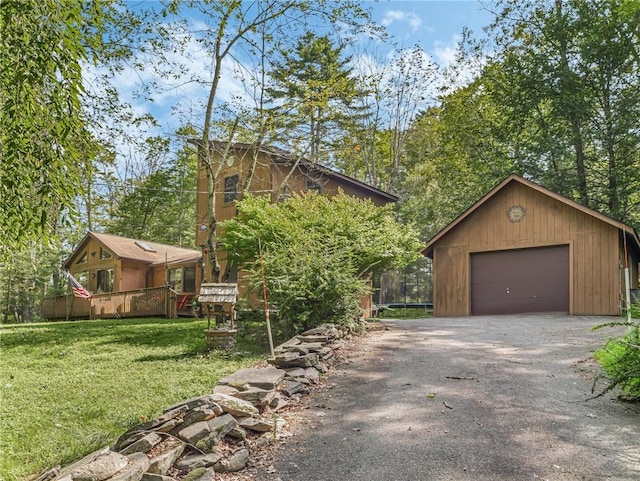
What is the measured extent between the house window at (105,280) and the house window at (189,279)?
14.6ft

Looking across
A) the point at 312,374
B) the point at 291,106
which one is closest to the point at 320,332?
the point at 312,374

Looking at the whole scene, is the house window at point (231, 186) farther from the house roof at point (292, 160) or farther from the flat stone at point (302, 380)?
the flat stone at point (302, 380)

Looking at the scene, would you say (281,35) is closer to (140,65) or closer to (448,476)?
(140,65)

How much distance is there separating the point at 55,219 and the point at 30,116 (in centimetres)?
163

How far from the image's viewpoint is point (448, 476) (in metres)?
3.15

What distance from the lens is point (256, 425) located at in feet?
13.4

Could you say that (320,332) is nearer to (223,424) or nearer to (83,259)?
(223,424)

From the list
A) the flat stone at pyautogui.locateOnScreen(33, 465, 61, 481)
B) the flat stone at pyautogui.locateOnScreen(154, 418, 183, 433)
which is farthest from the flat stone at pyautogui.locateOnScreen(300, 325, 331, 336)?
the flat stone at pyautogui.locateOnScreen(33, 465, 61, 481)

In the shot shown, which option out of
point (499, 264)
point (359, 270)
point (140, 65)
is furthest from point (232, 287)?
point (499, 264)

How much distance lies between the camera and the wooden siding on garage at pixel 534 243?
13.0 meters

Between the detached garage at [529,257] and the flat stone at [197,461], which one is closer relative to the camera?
the flat stone at [197,461]

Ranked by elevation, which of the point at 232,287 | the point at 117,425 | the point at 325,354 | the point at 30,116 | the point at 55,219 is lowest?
the point at 117,425

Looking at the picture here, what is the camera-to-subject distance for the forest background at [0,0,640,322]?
13.4 ft

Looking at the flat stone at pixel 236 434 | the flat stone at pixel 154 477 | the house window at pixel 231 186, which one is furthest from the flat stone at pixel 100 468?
the house window at pixel 231 186
